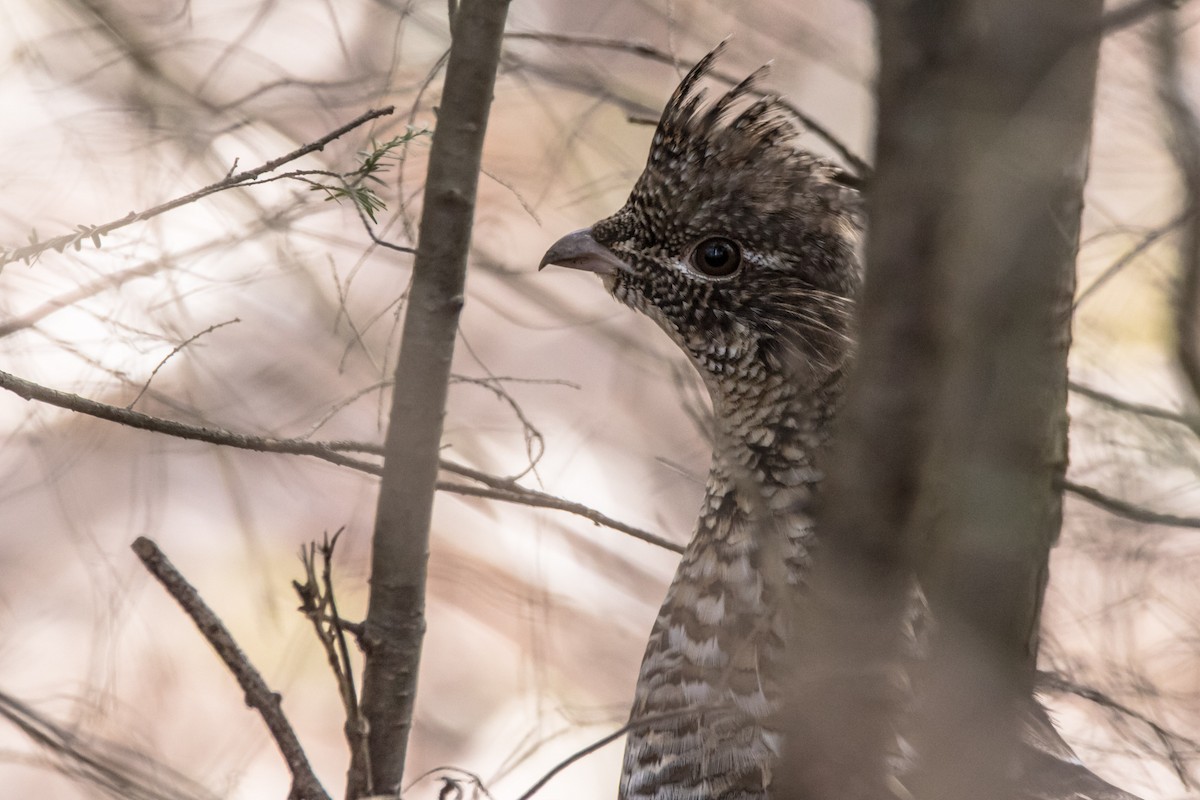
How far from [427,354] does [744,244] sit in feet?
3.41

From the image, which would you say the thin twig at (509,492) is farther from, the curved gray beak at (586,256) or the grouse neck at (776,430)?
the curved gray beak at (586,256)

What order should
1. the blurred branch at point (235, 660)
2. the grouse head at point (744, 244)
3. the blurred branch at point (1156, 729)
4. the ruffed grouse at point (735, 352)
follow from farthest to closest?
the grouse head at point (744, 244) < the ruffed grouse at point (735, 352) < the blurred branch at point (1156, 729) < the blurred branch at point (235, 660)

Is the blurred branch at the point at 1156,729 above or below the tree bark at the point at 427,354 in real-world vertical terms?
below

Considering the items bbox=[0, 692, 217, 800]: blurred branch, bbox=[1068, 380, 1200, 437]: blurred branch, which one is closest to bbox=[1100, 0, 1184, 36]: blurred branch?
bbox=[1068, 380, 1200, 437]: blurred branch

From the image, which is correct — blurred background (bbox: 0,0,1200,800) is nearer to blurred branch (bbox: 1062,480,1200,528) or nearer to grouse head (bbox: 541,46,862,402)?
grouse head (bbox: 541,46,862,402)

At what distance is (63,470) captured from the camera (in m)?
4.45

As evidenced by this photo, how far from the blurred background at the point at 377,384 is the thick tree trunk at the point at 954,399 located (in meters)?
0.46

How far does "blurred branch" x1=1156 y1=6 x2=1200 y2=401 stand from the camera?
2141 millimetres

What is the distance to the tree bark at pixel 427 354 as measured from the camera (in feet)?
7.20

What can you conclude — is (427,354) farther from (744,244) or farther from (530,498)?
(744,244)

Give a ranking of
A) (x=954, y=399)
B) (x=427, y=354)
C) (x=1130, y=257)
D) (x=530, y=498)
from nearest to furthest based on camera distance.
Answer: (x=954, y=399) → (x=427, y=354) → (x=1130, y=257) → (x=530, y=498)

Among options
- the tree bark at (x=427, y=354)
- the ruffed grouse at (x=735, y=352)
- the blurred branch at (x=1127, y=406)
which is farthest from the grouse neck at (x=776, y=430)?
the tree bark at (x=427, y=354)

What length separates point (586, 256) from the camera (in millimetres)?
3090

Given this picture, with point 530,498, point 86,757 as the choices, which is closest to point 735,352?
point 530,498
